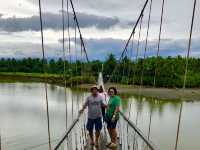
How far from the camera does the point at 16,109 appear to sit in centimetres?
2623

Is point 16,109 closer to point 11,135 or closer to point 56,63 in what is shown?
point 11,135

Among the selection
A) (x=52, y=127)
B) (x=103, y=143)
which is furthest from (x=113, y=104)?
(x=52, y=127)

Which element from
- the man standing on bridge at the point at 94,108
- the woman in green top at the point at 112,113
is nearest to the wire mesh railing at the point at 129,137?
the woman in green top at the point at 112,113

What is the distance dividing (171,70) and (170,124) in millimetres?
35570

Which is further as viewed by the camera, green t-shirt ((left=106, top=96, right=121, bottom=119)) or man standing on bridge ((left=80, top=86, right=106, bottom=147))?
green t-shirt ((left=106, top=96, right=121, bottom=119))

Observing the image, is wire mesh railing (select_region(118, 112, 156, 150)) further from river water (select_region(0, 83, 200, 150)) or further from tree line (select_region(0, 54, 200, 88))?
tree line (select_region(0, 54, 200, 88))

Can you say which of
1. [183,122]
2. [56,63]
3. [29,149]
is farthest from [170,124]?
[56,63]

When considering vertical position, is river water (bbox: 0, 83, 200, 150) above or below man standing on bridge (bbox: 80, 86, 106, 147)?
below

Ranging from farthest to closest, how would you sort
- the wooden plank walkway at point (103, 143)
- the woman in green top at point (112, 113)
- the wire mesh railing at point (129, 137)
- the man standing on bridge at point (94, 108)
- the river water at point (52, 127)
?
the river water at point (52, 127) < the wooden plank walkway at point (103, 143) < the woman in green top at point (112, 113) < the man standing on bridge at point (94, 108) < the wire mesh railing at point (129, 137)

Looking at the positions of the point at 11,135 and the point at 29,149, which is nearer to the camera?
the point at 29,149

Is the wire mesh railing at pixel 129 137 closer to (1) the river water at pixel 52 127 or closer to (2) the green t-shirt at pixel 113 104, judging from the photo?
(2) the green t-shirt at pixel 113 104

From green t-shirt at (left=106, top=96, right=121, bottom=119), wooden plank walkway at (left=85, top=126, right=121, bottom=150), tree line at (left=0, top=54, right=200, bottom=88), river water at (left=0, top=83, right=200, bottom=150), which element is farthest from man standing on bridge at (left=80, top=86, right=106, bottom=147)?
tree line at (left=0, top=54, right=200, bottom=88)

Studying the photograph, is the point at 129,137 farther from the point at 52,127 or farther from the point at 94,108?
the point at 52,127

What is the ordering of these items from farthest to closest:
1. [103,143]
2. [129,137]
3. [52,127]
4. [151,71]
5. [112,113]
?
[151,71] < [52,127] < [103,143] < [112,113] < [129,137]
